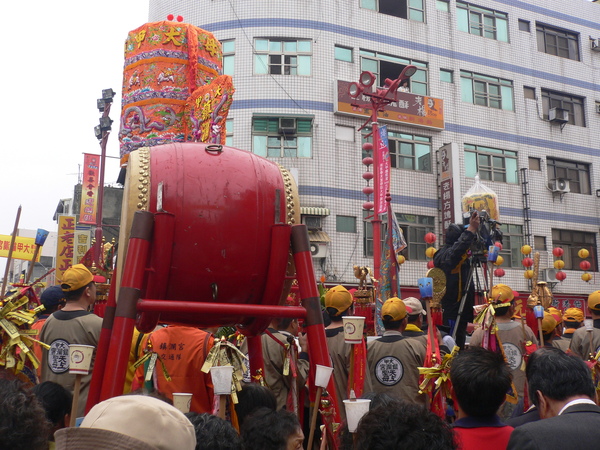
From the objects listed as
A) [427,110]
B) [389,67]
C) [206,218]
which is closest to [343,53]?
[389,67]

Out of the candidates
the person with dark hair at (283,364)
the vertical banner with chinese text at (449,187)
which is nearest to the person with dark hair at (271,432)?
the person with dark hair at (283,364)

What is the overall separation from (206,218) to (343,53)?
679 inches

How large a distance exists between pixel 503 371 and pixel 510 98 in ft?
69.6

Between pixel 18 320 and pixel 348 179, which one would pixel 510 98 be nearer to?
pixel 348 179

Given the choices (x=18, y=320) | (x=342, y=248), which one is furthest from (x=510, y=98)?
(x=18, y=320)

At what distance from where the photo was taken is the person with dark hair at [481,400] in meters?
2.66

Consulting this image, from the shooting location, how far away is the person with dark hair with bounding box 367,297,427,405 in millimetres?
5422

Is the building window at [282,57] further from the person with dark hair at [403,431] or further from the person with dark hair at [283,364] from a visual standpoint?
the person with dark hair at [403,431]

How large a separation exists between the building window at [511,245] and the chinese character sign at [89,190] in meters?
13.6

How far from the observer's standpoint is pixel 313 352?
3691mm

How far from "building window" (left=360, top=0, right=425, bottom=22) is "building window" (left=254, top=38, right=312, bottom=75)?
3053 mm

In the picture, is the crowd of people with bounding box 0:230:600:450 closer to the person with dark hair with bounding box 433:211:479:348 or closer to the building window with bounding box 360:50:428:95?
the person with dark hair with bounding box 433:211:479:348

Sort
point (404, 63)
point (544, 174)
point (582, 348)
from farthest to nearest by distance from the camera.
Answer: point (544, 174) < point (404, 63) < point (582, 348)

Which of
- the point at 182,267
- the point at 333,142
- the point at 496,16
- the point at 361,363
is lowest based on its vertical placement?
the point at 361,363
